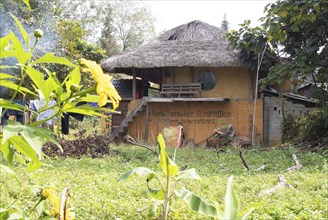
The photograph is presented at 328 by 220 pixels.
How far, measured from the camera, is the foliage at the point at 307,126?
9472mm

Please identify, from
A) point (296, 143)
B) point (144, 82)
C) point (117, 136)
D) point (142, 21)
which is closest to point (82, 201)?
point (296, 143)

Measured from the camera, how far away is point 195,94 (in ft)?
39.9

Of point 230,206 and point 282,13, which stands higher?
point 282,13

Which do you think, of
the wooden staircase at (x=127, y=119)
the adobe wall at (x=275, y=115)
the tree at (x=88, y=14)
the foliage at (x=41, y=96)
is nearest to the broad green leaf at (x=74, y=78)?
the foliage at (x=41, y=96)

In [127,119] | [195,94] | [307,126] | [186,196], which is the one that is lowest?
[127,119]

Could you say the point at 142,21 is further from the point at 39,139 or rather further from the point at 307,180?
the point at 39,139

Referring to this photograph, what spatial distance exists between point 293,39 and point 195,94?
3008mm

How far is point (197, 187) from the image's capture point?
4301mm

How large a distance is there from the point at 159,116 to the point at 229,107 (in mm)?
1965

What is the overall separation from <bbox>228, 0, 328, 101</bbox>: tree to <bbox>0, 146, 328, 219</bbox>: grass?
Result: 2.11 m

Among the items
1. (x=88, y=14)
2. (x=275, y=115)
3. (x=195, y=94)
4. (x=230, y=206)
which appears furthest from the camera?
(x=88, y=14)

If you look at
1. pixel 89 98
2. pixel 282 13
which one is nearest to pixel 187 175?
pixel 89 98

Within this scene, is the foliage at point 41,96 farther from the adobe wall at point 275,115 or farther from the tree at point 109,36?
the tree at point 109,36

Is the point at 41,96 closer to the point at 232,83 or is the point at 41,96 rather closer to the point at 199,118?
the point at 199,118
